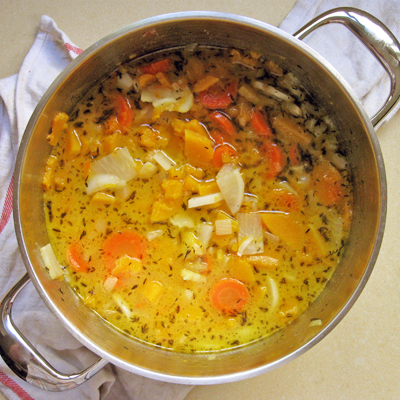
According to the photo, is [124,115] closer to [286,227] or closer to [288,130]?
[288,130]

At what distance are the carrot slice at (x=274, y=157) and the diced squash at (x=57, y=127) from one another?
102 centimetres

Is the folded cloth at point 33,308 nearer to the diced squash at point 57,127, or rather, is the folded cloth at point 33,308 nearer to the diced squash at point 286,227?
the diced squash at point 57,127

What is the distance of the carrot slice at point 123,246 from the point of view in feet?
6.45

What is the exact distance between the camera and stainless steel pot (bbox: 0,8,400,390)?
1.64m

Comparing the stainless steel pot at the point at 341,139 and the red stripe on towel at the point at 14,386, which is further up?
the stainless steel pot at the point at 341,139

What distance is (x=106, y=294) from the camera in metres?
2.01

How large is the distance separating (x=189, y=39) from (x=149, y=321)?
1.47m

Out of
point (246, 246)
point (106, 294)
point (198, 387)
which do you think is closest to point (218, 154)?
point (246, 246)

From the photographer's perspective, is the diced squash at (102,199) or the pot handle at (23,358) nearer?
the pot handle at (23,358)

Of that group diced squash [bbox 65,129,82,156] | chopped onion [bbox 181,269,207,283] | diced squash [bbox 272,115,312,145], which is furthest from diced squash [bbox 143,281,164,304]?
diced squash [bbox 272,115,312,145]

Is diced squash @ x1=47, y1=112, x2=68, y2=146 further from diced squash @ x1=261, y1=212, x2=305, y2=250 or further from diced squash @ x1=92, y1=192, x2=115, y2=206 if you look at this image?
diced squash @ x1=261, y1=212, x2=305, y2=250

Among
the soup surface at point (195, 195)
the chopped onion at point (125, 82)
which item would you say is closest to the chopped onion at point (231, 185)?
the soup surface at point (195, 195)

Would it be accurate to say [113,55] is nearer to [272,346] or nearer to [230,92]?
[230,92]

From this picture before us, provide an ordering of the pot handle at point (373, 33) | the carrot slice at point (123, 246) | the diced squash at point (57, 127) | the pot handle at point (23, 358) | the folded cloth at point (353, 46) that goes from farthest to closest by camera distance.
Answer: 1. the folded cloth at point (353, 46)
2. the carrot slice at point (123, 246)
3. the diced squash at point (57, 127)
4. the pot handle at point (23, 358)
5. the pot handle at point (373, 33)
